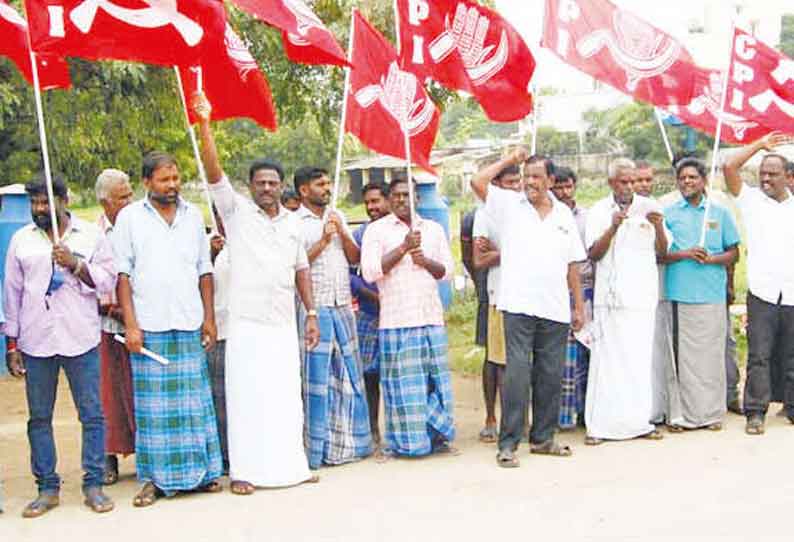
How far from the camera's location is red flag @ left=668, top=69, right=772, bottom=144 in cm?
695

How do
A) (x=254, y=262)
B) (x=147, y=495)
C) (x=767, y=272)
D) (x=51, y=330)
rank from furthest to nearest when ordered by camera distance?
1. (x=767, y=272)
2. (x=254, y=262)
3. (x=147, y=495)
4. (x=51, y=330)

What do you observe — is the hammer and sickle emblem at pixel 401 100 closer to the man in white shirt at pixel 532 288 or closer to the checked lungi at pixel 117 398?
the man in white shirt at pixel 532 288

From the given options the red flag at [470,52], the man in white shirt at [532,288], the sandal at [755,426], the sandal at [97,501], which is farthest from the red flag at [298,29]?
the sandal at [755,426]

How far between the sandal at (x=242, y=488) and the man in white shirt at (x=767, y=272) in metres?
3.27

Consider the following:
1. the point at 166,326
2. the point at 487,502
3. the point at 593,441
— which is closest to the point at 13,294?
the point at 166,326

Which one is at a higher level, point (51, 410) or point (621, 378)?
point (51, 410)

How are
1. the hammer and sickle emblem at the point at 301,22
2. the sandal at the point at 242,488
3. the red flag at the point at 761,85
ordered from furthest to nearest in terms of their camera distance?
the red flag at the point at 761,85, the hammer and sickle emblem at the point at 301,22, the sandal at the point at 242,488

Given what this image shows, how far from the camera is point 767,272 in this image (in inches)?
267

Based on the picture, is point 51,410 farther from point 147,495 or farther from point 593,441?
point 593,441

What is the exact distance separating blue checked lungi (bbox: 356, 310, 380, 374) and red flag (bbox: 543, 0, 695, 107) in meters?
2.04

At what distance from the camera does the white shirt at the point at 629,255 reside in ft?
21.2

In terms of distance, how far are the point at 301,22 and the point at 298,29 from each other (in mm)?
60

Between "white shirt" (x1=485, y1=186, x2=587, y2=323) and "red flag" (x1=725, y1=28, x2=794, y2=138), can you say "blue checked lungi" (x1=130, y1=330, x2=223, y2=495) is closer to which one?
"white shirt" (x1=485, y1=186, x2=587, y2=323)

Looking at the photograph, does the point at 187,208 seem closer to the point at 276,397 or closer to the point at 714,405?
the point at 276,397
